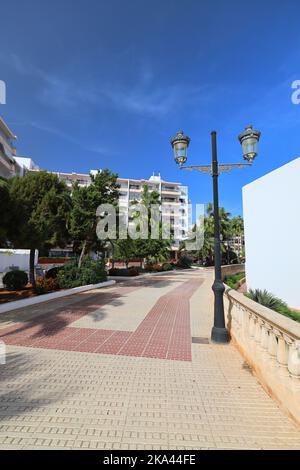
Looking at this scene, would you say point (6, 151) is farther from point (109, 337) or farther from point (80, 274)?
point (109, 337)

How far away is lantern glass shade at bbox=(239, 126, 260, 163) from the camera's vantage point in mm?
5809

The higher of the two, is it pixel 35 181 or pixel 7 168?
pixel 7 168

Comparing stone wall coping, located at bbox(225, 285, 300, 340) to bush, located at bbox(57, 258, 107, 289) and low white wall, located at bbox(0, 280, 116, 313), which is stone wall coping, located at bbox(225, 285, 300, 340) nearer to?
low white wall, located at bbox(0, 280, 116, 313)

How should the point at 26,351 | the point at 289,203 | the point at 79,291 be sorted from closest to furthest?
the point at 26,351
the point at 289,203
the point at 79,291

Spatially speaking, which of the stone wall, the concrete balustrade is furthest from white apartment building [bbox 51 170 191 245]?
the concrete balustrade

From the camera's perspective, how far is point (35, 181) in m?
12.9

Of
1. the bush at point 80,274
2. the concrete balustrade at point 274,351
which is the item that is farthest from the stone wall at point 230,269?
the concrete balustrade at point 274,351

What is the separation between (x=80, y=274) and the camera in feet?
49.9

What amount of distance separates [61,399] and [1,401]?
766 mm

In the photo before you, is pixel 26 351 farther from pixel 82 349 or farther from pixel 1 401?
pixel 1 401

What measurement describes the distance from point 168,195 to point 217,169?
64.6 m

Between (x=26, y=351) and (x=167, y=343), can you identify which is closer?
(x=26, y=351)

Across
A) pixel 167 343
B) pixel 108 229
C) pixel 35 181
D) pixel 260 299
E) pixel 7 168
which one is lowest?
pixel 167 343
